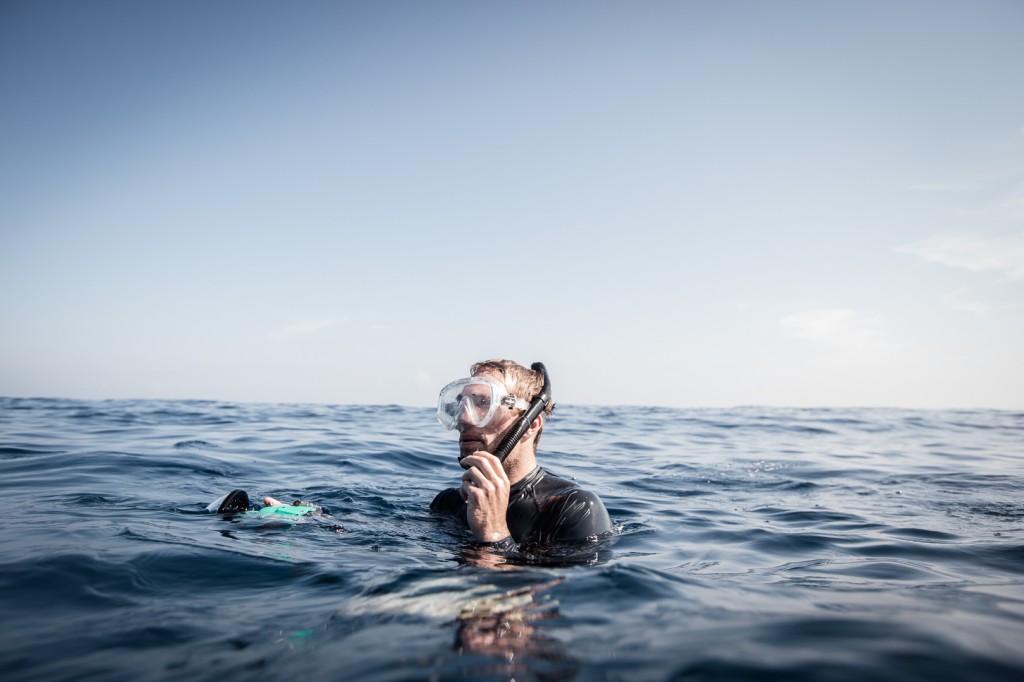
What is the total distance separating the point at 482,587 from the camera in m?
2.65

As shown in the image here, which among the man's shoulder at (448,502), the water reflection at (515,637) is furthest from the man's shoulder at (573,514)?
the water reflection at (515,637)

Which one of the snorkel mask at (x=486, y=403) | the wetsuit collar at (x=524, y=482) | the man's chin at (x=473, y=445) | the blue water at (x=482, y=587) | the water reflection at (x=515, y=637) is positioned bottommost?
the blue water at (x=482, y=587)

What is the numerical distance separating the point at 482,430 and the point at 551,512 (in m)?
0.70

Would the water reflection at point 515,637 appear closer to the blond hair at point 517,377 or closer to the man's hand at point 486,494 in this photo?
the man's hand at point 486,494

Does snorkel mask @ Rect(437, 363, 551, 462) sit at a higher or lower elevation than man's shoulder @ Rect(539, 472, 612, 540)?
higher

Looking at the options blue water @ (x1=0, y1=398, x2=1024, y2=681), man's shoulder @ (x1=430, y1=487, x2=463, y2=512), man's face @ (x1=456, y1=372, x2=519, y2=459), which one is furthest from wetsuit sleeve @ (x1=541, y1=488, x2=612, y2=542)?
man's shoulder @ (x1=430, y1=487, x2=463, y2=512)

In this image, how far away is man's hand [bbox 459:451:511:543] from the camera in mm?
3275

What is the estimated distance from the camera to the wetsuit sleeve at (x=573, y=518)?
3.62m

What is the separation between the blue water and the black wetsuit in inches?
8.2

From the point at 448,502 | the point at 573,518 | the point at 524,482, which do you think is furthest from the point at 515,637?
the point at 448,502

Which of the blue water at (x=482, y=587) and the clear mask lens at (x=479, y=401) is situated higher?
the clear mask lens at (x=479, y=401)

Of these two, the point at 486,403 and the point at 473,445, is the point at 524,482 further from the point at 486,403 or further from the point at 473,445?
the point at 486,403

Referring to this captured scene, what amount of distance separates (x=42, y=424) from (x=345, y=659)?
13.4 meters

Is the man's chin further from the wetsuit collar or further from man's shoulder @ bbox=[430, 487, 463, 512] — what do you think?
man's shoulder @ bbox=[430, 487, 463, 512]
